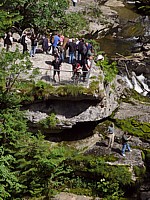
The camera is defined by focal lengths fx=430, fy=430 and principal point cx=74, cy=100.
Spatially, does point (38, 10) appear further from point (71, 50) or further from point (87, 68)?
point (87, 68)

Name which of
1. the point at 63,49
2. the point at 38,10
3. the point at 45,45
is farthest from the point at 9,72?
Result: the point at 38,10

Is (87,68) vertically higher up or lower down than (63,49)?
lower down

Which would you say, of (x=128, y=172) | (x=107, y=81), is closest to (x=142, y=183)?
(x=128, y=172)

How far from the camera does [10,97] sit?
1814 cm

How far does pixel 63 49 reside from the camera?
24.2m

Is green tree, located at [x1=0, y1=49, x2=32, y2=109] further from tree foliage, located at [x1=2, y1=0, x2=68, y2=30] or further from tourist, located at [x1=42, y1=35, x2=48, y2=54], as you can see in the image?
tree foliage, located at [x1=2, y1=0, x2=68, y2=30]

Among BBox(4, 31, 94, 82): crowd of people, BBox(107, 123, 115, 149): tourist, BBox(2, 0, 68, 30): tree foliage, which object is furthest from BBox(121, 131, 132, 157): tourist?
BBox(2, 0, 68, 30): tree foliage

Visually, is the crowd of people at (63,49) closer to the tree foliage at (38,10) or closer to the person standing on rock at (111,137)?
the tree foliage at (38,10)

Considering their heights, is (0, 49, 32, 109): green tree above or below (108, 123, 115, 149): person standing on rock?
above

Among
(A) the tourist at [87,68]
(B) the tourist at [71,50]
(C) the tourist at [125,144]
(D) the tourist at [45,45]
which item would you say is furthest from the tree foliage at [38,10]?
(C) the tourist at [125,144]

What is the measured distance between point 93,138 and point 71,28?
24.3ft

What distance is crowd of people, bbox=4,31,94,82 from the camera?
21312 millimetres

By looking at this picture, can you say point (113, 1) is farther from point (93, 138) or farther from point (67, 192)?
point (67, 192)

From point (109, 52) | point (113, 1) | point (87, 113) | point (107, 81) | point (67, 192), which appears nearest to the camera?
point (67, 192)
